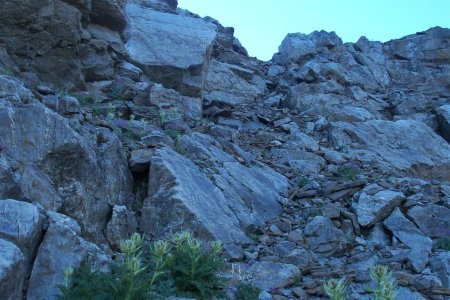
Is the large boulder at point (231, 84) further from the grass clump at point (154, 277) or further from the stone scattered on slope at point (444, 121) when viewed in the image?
the grass clump at point (154, 277)

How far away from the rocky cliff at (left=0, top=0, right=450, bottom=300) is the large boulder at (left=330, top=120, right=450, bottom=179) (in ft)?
0.22

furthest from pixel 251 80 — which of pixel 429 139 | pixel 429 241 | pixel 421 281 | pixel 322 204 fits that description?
pixel 421 281

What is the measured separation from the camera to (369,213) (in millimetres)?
10102

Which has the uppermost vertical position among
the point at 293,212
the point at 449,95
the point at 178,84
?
the point at 449,95

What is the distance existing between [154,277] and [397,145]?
539 inches

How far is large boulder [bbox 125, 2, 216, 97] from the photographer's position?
17.5 m

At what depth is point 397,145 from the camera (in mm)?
16922

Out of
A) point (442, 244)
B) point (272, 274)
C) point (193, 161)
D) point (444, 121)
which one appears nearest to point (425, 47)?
point (444, 121)

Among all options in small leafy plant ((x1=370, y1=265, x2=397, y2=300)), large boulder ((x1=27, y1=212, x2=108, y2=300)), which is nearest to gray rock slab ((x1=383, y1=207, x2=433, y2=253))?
small leafy plant ((x1=370, y1=265, x2=397, y2=300))

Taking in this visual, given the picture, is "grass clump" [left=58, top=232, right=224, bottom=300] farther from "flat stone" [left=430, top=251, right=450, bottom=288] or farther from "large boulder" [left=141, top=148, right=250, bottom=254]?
"flat stone" [left=430, top=251, right=450, bottom=288]

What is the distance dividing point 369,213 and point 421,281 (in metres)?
2.76

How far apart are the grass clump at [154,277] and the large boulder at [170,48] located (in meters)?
11.6

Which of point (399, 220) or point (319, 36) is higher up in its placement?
point (319, 36)

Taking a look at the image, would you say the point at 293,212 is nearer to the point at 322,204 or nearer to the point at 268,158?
the point at 322,204
